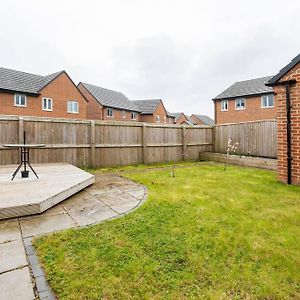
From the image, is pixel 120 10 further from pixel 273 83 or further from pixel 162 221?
pixel 162 221

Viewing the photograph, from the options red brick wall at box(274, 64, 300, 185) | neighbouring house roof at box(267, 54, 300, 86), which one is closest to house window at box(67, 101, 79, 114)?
neighbouring house roof at box(267, 54, 300, 86)

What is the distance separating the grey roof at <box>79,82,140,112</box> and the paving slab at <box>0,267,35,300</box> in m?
30.7

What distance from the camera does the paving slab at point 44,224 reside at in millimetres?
3135

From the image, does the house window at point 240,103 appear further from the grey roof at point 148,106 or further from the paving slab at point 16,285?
the paving slab at point 16,285

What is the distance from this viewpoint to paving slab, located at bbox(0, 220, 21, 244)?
2.91 meters

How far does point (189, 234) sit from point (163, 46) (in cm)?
2550

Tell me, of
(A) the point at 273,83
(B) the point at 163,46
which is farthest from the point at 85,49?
(A) the point at 273,83

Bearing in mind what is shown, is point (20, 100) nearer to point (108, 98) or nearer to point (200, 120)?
point (108, 98)

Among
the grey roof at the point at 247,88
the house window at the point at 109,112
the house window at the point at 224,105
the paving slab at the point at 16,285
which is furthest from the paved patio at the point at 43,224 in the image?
the house window at the point at 109,112

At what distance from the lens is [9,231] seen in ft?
10.3

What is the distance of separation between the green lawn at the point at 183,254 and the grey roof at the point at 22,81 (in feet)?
75.6

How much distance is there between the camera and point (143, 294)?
1.88 meters

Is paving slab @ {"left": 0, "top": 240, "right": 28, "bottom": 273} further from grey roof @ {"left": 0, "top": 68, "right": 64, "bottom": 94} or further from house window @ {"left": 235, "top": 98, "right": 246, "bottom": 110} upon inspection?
house window @ {"left": 235, "top": 98, "right": 246, "bottom": 110}

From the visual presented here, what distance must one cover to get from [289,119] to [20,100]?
23812 mm
